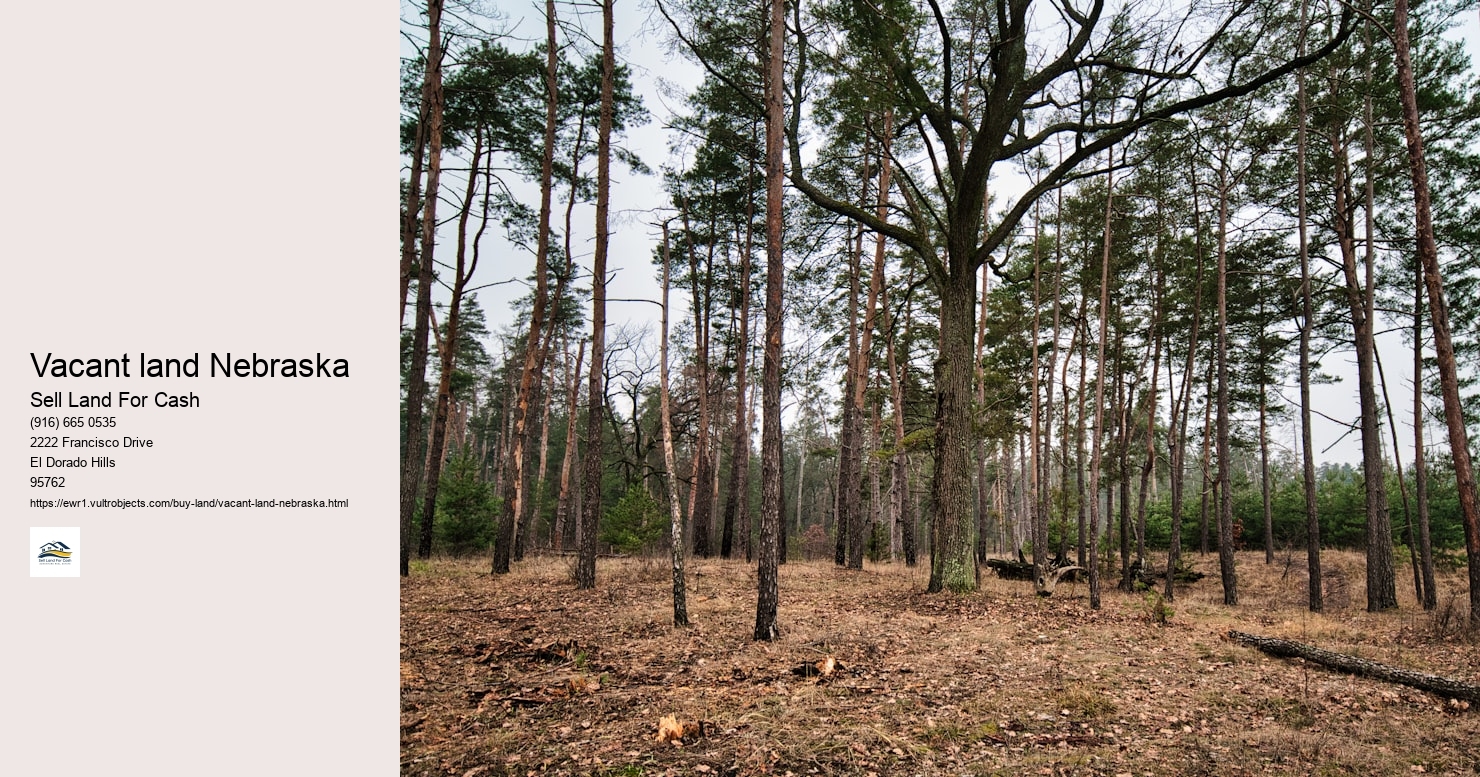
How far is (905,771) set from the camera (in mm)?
3666

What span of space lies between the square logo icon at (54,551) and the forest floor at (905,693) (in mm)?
1996

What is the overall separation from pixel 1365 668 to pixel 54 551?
937 centimetres

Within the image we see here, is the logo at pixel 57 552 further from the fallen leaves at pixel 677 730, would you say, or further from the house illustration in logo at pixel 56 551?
the fallen leaves at pixel 677 730

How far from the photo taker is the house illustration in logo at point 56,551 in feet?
8.67

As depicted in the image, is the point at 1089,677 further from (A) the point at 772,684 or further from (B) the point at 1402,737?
(A) the point at 772,684

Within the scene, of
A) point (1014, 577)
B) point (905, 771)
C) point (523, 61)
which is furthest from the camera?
point (1014, 577)

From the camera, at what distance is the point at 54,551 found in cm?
265

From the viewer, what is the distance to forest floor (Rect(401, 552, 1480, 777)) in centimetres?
386

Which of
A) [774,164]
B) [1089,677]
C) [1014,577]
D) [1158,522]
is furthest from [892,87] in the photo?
[1158,522]

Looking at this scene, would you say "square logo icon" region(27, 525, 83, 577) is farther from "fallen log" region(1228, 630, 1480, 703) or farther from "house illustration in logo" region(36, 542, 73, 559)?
"fallen log" region(1228, 630, 1480, 703)

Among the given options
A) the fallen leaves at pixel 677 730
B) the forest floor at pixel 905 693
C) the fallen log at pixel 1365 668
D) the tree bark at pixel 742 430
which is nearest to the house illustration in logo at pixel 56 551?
the forest floor at pixel 905 693

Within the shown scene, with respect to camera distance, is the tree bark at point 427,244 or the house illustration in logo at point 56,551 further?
the tree bark at point 427,244

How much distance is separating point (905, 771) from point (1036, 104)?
9.92 m

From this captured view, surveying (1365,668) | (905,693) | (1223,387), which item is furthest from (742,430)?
(1365,668)
